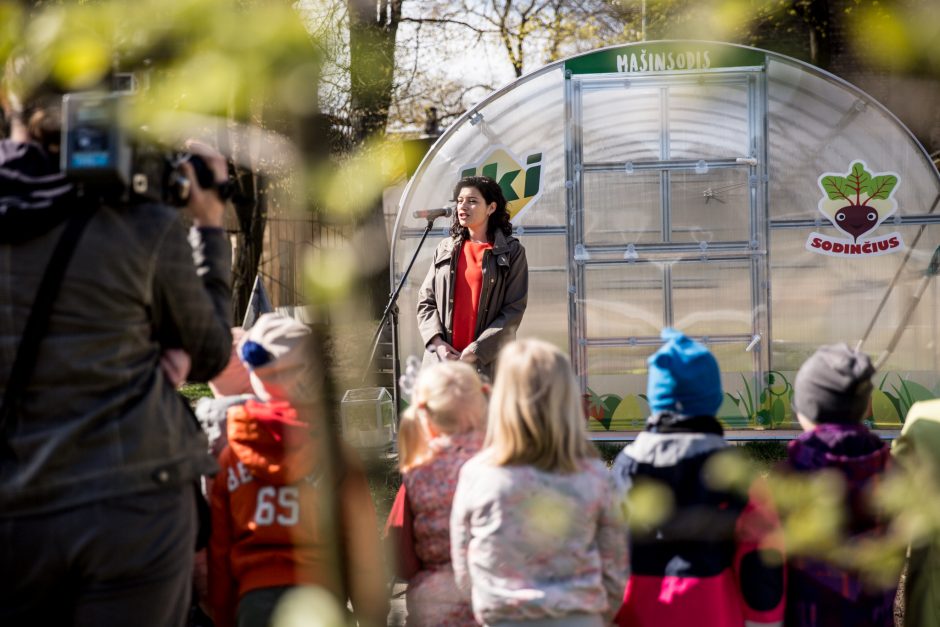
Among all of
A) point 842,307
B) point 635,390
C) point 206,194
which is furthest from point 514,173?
point 206,194

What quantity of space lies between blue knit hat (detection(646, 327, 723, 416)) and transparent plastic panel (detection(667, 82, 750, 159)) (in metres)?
5.49

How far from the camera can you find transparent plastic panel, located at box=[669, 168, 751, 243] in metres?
8.28

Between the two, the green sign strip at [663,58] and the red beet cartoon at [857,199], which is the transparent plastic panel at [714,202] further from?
the green sign strip at [663,58]

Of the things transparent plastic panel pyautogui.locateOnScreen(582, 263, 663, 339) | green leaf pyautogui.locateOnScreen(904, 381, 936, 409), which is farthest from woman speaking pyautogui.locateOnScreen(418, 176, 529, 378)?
green leaf pyautogui.locateOnScreen(904, 381, 936, 409)

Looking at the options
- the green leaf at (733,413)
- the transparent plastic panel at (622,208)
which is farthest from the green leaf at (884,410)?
the transparent plastic panel at (622,208)

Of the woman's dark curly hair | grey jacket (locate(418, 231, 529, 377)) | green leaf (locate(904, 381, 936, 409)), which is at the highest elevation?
the woman's dark curly hair

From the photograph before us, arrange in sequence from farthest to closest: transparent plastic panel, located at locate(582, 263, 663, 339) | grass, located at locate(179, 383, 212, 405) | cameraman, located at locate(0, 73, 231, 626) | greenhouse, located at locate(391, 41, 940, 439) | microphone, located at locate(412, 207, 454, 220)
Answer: grass, located at locate(179, 383, 212, 405), transparent plastic panel, located at locate(582, 263, 663, 339), greenhouse, located at locate(391, 41, 940, 439), microphone, located at locate(412, 207, 454, 220), cameraman, located at locate(0, 73, 231, 626)

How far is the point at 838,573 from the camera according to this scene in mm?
2963

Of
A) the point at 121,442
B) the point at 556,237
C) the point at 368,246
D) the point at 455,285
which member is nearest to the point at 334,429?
the point at 368,246

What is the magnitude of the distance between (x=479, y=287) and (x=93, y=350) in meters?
3.81

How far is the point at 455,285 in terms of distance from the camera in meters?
5.98

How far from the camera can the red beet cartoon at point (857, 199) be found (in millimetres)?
8062

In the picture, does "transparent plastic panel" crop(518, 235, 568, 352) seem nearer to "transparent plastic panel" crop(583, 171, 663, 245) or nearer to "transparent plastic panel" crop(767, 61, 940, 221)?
"transparent plastic panel" crop(583, 171, 663, 245)

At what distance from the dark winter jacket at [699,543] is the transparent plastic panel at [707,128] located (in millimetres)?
5587
